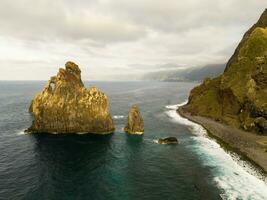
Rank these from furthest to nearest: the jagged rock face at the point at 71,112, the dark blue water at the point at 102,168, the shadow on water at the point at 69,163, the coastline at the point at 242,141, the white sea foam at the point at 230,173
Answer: the jagged rock face at the point at 71,112 → the coastline at the point at 242,141 → the white sea foam at the point at 230,173 → the shadow on water at the point at 69,163 → the dark blue water at the point at 102,168

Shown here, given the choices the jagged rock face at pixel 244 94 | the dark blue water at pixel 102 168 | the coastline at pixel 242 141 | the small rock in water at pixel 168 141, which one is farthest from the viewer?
the jagged rock face at pixel 244 94

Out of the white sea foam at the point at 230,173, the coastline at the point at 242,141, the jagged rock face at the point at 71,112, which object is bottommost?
the white sea foam at the point at 230,173

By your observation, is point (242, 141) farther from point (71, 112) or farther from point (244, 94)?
point (71, 112)

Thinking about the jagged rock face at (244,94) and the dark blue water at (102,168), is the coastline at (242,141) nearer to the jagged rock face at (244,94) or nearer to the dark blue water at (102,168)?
the jagged rock face at (244,94)

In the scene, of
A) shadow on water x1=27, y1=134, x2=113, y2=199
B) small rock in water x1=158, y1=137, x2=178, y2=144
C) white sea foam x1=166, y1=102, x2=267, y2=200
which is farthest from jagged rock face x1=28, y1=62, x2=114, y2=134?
white sea foam x1=166, y1=102, x2=267, y2=200

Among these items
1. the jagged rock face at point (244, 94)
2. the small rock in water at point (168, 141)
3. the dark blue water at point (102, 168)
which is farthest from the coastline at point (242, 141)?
the small rock in water at point (168, 141)

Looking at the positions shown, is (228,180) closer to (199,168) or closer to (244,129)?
(199,168)

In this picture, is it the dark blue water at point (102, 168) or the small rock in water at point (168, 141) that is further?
the small rock in water at point (168, 141)

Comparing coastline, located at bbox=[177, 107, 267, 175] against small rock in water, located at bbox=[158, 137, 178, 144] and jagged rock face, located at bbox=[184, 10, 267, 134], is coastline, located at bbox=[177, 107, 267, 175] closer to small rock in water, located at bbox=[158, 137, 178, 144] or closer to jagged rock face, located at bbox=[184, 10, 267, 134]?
jagged rock face, located at bbox=[184, 10, 267, 134]
